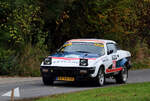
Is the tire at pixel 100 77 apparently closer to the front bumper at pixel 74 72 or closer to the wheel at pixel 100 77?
the wheel at pixel 100 77

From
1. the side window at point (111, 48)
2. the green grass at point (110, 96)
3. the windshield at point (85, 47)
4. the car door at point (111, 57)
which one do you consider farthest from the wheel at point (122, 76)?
the green grass at point (110, 96)

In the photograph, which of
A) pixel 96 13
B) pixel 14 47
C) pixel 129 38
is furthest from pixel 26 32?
pixel 129 38

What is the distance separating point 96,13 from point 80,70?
36.4ft

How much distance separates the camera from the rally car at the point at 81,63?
55.1 ft

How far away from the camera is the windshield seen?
17984 mm

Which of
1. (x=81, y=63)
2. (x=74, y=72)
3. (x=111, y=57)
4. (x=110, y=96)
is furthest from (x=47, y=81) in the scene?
(x=110, y=96)

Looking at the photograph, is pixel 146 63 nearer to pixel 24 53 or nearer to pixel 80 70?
pixel 24 53

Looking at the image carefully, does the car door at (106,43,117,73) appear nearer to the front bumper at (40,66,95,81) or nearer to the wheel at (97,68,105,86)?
the wheel at (97,68,105,86)

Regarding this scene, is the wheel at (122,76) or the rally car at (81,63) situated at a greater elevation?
the rally car at (81,63)

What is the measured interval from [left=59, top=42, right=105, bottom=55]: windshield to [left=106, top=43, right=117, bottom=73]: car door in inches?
16.6

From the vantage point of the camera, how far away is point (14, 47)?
78.1 feet

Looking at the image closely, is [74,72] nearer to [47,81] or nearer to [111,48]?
[47,81]

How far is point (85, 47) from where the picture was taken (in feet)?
59.5

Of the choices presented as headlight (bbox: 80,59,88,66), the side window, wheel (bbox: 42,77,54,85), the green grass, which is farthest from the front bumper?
the green grass
